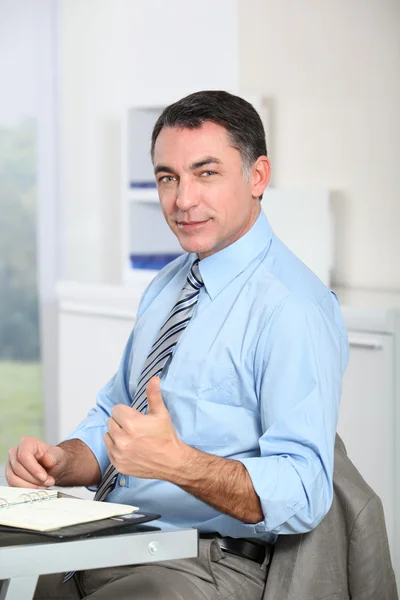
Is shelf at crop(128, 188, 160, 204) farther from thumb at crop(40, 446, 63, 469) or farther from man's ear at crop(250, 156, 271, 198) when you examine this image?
thumb at crop(40, 446, 63, 469)

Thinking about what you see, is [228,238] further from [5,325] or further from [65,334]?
[5,325]

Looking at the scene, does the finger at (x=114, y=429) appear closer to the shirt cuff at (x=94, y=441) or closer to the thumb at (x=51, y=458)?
the thumb at (x=51, y=458)

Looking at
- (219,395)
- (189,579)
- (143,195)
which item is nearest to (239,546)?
(189,579)

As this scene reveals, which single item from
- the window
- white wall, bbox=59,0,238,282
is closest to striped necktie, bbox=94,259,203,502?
white wall, bbox=59,0,238,282

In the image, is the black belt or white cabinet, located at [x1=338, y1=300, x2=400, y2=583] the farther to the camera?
white cabinet, located at [x1=338, y1=300, x2=400, y2=583]

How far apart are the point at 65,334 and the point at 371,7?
1.69 meters

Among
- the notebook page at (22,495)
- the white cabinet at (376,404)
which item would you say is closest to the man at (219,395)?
the notebook page at (22,495)

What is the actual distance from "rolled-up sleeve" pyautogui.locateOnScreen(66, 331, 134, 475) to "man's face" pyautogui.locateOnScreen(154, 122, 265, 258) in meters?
0.32

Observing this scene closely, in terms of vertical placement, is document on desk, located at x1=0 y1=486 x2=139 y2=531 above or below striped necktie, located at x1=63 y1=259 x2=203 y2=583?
below

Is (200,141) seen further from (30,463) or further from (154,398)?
(30,463)

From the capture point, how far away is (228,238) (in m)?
1.70

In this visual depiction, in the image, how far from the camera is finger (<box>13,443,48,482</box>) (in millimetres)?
1630

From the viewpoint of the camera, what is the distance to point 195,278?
1.73m

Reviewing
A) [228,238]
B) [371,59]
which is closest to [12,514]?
[228,238]
